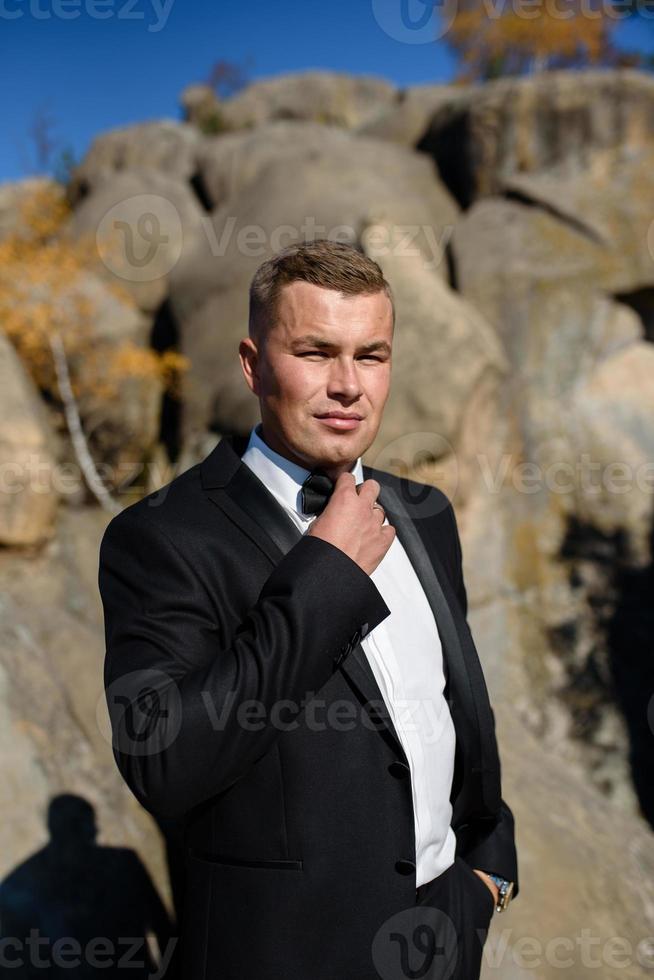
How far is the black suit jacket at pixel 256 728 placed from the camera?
1.38 meters

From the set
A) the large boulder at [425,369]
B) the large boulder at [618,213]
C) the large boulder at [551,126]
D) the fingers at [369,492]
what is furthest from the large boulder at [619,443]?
the fingers at [369,492]

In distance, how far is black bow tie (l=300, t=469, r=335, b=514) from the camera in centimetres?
172

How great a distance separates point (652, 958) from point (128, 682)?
3137 mm

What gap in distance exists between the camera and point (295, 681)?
141 cm

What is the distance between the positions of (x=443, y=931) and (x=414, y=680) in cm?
57

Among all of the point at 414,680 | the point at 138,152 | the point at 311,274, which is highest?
the point at 138,152

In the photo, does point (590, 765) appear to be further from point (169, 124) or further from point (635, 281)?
point (169, 124)

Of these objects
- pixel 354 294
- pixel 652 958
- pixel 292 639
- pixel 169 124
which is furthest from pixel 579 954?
pixel 169 124

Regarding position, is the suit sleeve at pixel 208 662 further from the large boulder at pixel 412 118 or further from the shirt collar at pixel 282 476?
the large boulder at pixel 412 118

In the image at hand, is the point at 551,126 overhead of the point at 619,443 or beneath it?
overhead

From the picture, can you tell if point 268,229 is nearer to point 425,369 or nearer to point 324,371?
point 425,369

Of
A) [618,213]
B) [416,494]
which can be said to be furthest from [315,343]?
[618,213]

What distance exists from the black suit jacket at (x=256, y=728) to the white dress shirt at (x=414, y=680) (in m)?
0.06

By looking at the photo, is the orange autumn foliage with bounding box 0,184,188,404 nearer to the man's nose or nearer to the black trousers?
the man's nose
